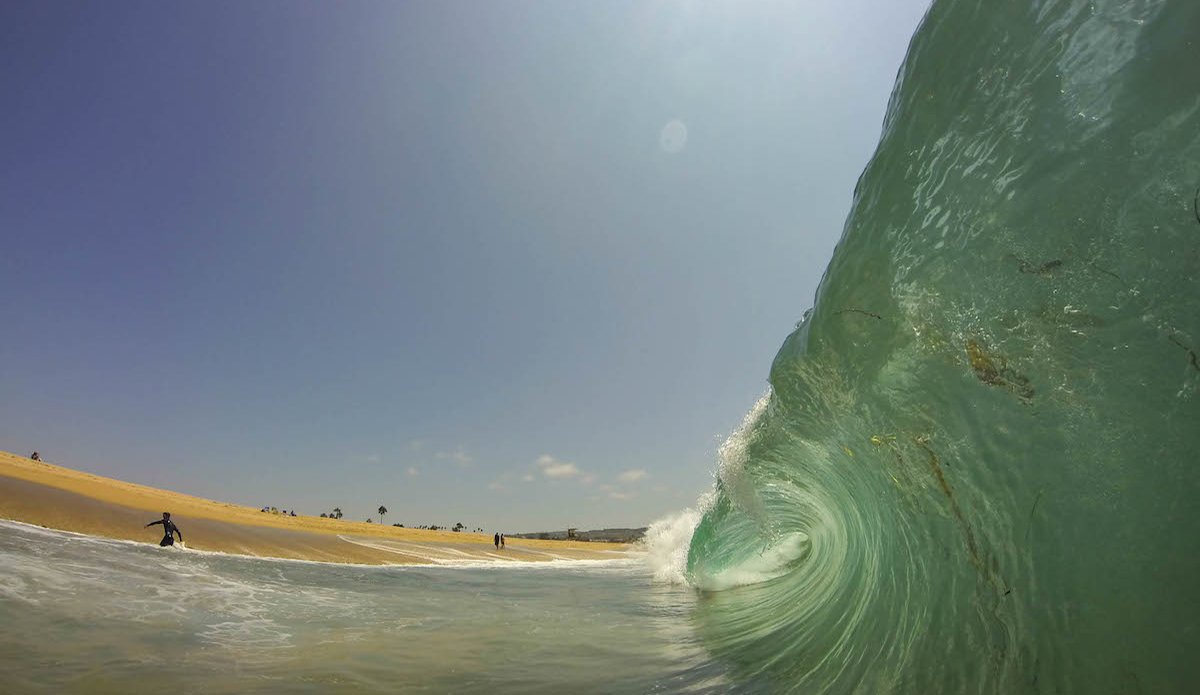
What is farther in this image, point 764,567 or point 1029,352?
point 764,567

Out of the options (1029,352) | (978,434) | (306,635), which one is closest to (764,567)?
(306,635)

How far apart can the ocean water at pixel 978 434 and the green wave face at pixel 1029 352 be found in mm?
11

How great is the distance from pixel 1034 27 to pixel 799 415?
339cm

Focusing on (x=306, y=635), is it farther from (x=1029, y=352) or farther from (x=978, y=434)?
(x=1029, y=352)

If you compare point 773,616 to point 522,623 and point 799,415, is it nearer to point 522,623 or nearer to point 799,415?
point 799,415

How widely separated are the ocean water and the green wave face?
11 mm

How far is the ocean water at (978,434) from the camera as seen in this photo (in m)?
1.96

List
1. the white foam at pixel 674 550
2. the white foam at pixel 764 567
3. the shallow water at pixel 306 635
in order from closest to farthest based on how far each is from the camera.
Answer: the shallow water at pixel 306 635, the white foam at pixel 764 567, the white foam at pixel 674 550

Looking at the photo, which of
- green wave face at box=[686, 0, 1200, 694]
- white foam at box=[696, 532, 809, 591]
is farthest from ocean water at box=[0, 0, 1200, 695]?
white foam at box=[696, 532, 809, 591]

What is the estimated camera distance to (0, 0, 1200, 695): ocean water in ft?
6.43

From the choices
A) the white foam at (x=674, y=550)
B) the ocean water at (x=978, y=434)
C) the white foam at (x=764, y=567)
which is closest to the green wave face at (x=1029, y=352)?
the ocean water at (x=978, y=434)

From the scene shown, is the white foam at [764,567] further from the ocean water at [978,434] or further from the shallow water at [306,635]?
the ocean water at [978,434]

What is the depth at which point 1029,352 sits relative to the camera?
7.85 ft

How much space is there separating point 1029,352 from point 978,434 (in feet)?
1.75
